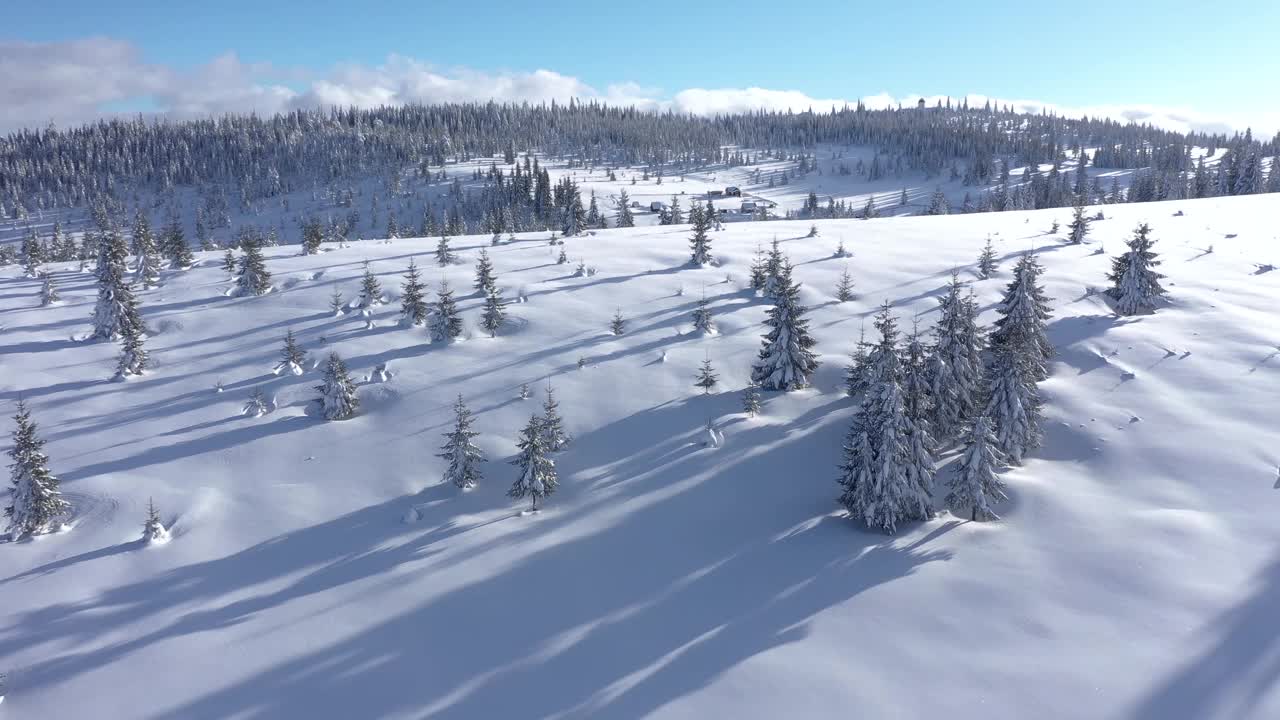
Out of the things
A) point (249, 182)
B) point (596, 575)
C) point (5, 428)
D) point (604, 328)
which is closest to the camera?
point (596, 575)

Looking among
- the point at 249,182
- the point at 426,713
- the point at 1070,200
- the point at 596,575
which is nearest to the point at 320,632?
the point at 426,713

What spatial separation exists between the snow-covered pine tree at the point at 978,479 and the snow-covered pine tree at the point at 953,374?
275 centimetres

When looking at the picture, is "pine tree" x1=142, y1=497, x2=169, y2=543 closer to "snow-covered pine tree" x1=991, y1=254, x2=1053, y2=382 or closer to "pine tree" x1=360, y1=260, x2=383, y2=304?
"pine tree" x1=360, y1=260, x2=383, y2=304

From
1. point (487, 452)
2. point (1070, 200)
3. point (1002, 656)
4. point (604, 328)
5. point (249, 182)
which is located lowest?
point (1002, 656)

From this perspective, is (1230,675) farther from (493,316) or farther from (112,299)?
(112,299)

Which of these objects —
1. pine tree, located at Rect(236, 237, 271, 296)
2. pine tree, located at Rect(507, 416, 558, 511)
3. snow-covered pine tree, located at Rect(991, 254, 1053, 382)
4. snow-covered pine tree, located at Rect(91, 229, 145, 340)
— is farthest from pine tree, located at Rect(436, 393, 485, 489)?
pine tree, located at Rect(236, 237, 271, 296)

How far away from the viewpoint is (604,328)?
102 feet

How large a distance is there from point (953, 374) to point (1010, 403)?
7.18 feet

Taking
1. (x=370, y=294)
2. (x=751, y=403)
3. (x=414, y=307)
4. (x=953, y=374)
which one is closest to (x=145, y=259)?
(x=370, y=294)

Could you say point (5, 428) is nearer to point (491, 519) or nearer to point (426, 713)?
point (491, 519)

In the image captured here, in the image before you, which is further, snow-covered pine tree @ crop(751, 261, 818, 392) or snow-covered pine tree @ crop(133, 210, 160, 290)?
snow-covered pine tree @ crop(133, 210, 160, 290)

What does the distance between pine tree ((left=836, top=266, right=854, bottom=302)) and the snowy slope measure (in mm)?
1471

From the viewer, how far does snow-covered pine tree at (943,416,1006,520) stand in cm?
1750

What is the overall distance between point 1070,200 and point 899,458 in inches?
4920
